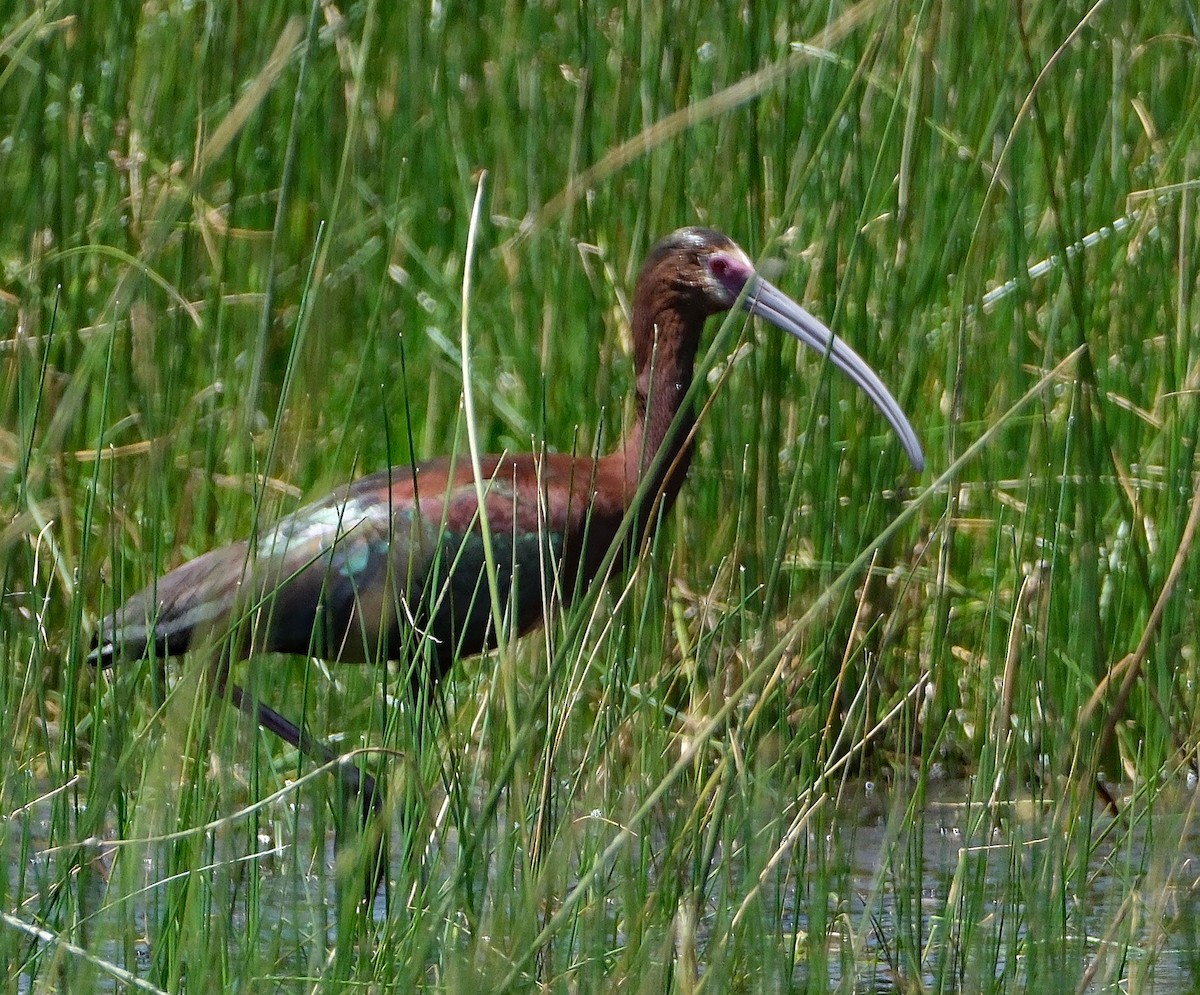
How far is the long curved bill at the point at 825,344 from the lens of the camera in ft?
9.19

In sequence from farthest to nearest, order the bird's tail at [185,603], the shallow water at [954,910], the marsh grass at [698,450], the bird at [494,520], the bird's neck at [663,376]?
the bird's neck at [663,376], the bird at [494,520], the bird's tail at [185,603], the marsh grass at [698,450], the shallow water at [954,910]

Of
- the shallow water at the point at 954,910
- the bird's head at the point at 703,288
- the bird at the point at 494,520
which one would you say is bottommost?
the shallow water at the point at 954,910

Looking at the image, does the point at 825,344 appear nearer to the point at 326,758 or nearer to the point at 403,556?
the point at 403,556

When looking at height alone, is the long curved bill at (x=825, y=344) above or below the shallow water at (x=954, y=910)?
above

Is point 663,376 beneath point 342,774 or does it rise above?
above

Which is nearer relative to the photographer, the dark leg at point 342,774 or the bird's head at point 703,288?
the dark leg at point 342,774

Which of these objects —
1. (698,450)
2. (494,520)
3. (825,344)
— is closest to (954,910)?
(825,344)

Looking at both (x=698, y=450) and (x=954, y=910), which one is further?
(x=698, y=450)

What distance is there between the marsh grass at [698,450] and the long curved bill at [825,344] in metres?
0.07

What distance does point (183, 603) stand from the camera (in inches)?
122

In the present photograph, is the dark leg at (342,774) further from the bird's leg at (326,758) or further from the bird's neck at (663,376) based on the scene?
the bird's neck at (663,376)

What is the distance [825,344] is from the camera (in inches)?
114

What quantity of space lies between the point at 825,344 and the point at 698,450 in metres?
0.64

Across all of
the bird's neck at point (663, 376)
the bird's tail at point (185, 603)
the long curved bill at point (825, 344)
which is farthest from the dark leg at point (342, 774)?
the long curved bill at point (825, 344)
